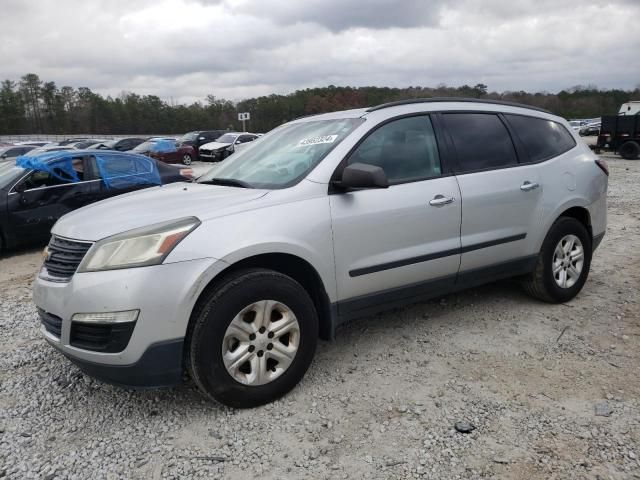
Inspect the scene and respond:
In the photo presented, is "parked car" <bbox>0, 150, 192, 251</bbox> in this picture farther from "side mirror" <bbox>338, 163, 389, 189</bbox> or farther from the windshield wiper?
"side mirror" <bbox>338, 163, 389, 189</bbox>

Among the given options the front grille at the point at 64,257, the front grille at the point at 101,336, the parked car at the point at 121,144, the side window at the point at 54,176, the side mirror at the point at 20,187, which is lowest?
A: the front grille at the point at 101,336

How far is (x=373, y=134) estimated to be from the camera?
3.40 meters

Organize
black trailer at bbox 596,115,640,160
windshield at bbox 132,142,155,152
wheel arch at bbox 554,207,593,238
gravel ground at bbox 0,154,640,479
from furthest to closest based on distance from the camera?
windshield at bbox 132,142,155,152
black trailer at bbox 596,115,640,160
wheel arch at bbox 554,207,593,238
gravel ground at bbox 0,154,640,479

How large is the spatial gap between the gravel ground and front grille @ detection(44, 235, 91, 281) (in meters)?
0.81

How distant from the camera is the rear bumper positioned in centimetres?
258

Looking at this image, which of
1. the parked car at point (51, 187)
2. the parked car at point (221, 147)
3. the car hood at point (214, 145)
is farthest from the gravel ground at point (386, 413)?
the car hood at point (214, 145)

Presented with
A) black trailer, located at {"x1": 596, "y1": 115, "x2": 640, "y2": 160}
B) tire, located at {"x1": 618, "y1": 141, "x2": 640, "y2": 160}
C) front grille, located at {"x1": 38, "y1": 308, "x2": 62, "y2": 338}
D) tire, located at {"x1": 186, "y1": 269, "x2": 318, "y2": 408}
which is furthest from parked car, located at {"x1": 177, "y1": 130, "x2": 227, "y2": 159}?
tire, located at {"x1": 186, "y1": 269, "x2": 318, "y2": 408}

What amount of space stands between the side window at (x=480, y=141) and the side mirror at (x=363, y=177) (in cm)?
102

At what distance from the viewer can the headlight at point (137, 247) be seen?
8.43 feet

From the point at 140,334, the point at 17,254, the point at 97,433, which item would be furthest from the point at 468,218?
the point at 17,254

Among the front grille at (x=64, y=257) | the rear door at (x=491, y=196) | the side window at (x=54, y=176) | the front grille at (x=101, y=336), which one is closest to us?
the front grille at (x=101, y=336)

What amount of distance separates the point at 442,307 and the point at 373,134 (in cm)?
182

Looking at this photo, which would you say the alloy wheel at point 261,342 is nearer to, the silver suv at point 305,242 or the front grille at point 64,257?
the silver suv at point 305,242

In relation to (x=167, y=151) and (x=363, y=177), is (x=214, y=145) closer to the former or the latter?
(x=167, y=151)
